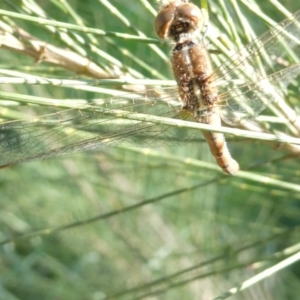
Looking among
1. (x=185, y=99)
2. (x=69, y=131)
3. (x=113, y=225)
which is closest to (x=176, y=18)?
(x=185, y=99)

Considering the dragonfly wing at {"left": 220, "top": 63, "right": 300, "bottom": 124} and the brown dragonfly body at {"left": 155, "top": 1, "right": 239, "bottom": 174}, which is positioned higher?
the brown dragonfly body at {"left": 155, "top": 1, "right": 239, "bottom": 174}

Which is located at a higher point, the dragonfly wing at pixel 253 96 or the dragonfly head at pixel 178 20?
the dragonfly head at pixel 178 20

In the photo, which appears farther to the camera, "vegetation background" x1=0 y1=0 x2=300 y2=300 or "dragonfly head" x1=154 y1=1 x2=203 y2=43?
"vegetation background" x1=0 y1=0 x2=300 y2=300

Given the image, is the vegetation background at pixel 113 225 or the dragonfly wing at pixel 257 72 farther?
the vegetation background at pixel 113 225

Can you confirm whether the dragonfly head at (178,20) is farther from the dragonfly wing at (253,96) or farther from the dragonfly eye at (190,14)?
the dragonfly wing at (253,96)

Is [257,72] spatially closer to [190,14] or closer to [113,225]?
[190,14]

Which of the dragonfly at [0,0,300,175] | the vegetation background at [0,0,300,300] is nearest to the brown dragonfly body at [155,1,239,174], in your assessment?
the dragonfly at [0,0,300,175]

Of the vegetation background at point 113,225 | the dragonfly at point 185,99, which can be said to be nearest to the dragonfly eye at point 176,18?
the dragonfly at point 185,99

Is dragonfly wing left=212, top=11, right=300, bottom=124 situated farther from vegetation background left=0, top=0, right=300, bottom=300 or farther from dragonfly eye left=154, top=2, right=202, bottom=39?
vegetation background left=0, top=0, right=300, bottom=300

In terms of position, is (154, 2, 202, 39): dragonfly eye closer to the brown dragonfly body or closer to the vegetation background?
the brown dragonfly body

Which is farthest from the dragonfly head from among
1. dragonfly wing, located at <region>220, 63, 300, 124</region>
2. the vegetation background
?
the vegetation background
